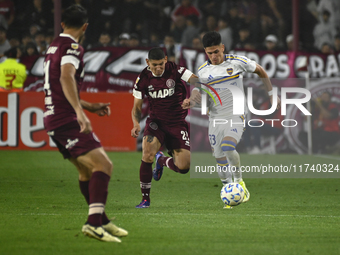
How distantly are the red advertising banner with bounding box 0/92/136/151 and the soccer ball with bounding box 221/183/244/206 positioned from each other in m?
6.71

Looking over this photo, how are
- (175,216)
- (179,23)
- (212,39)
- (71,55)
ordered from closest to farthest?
(71,55) < (175,216) < (212,39) < (179,23)

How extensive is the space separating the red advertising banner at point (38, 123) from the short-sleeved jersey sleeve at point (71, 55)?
842cm

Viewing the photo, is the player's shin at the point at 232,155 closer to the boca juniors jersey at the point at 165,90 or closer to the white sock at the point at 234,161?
the white sock at the point at 234,161

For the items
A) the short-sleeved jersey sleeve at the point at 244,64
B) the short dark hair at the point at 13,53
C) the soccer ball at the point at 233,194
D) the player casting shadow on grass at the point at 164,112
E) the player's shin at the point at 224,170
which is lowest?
the soccer ball at the point at 233,194

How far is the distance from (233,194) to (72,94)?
8.68 ft

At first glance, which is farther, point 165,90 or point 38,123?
point 38,123

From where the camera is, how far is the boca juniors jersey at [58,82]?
4.69m

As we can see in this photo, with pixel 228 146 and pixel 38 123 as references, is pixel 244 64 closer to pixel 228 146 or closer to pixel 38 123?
pixel 228 146

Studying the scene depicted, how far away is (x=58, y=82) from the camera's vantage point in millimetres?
4734

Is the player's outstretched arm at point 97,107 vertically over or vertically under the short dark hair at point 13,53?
under

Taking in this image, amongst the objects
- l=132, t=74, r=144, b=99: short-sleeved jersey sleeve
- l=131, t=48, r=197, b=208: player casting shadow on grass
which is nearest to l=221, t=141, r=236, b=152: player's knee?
l=131, t=48, r=197, b=208: player casting shadow on grass

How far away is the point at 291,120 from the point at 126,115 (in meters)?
3.74

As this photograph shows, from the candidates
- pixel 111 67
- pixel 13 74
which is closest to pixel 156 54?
pixel 111 67

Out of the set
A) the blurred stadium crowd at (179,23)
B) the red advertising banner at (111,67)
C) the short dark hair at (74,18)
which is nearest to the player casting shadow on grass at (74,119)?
the short dark hair at (74,18)
